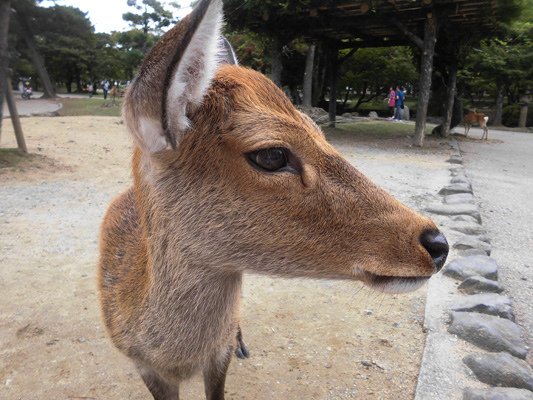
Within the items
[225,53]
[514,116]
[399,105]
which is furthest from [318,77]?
[225,53]

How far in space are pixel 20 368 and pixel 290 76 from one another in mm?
22548

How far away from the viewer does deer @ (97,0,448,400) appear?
140 cm

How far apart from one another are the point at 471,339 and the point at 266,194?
7.61 feet

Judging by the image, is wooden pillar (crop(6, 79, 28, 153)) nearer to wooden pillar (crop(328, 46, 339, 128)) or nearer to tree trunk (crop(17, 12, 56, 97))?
wooden pillar (crop(328, 46, 339, 128))

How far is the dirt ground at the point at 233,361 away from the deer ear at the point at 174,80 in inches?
41.5

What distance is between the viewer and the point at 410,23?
13633mm

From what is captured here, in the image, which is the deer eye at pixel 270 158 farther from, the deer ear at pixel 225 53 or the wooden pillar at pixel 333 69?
the wooden pillar at pixel 333 69

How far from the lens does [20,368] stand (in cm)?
286

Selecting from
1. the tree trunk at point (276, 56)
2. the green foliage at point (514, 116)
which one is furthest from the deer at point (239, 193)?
the green foliage at point (514, 116)

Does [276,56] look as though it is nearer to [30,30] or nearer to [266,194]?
[266,194]

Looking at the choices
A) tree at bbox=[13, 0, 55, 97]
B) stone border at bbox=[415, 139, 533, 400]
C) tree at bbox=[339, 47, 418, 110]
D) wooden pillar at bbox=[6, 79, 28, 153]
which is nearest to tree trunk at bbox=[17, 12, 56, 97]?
tree at bbox=[13, 0, 55, 97]

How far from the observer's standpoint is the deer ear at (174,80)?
128 centimetres

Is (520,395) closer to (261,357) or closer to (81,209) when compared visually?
(261,357)

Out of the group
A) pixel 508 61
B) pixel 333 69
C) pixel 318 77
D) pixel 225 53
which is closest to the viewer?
pixel 225 53
